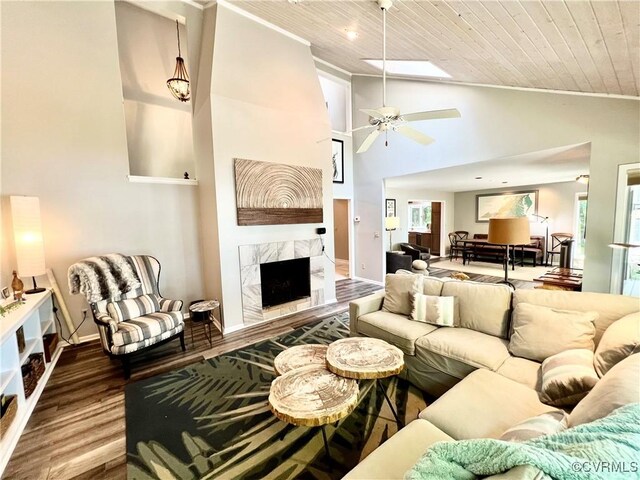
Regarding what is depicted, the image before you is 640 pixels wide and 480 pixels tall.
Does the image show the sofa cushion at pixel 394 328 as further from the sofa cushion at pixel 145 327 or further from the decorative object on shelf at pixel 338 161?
the decorative object on shelf at pixel 338 161

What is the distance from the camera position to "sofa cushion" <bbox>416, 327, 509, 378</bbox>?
2.02 m

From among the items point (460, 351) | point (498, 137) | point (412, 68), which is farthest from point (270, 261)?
point (498, 137)

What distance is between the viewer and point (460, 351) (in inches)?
83.0

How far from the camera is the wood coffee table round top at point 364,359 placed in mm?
1829

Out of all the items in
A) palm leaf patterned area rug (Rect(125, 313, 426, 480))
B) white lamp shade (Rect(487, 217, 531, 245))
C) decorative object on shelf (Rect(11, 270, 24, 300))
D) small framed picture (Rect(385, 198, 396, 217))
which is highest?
small framed picture (Rect(385, 198, 396, 217))

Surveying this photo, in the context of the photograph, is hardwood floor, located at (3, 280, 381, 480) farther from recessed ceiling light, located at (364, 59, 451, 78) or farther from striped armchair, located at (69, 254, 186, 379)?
recessed ceiling light, located at (364, 59, 451, 78)

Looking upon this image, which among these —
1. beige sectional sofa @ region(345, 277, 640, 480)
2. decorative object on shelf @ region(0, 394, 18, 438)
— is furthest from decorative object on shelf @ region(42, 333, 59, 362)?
beige sectional sofa @ region(345, 277, 640, 480)

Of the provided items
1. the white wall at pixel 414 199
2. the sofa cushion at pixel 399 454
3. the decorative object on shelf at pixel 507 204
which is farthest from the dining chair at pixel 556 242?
the sofa cushion at pixel 399 454

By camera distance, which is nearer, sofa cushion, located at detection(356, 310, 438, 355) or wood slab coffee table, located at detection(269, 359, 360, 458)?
wood slab coffee table, located at detection(269, 359, 360, 458)

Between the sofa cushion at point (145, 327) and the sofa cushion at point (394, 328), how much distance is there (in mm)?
2097

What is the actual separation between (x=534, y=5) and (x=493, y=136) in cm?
261

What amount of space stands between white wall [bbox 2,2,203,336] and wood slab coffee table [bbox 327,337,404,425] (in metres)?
3.25

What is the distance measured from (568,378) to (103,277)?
4085mm

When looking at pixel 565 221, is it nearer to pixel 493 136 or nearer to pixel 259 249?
pixel 493 136
